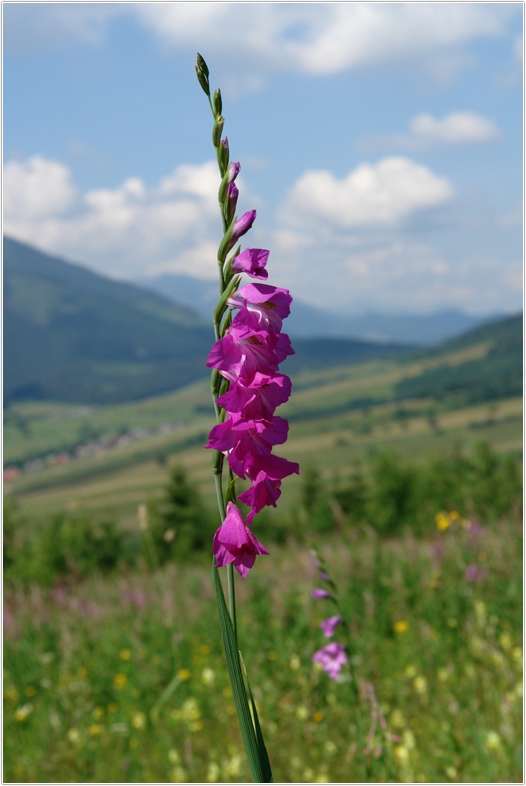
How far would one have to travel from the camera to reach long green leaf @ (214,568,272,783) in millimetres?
1631

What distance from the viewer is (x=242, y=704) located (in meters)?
1.65

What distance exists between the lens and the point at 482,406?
191m

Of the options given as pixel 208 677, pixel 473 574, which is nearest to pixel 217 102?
pixel 208 677

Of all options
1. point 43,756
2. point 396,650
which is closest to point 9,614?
point 43,756

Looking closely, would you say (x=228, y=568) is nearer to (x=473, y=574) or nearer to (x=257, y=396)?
(x=257, y=396)

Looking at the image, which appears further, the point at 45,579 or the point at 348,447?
the point at 348,447

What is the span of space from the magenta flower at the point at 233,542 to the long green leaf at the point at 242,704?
0.16m

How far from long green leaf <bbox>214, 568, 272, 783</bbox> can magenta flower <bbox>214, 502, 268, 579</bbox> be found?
0.16 m

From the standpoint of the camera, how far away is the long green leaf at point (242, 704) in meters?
1.63

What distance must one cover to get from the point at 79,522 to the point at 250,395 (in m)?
20.7

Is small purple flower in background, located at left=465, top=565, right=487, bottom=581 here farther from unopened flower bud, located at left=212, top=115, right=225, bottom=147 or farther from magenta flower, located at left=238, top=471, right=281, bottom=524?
unopened flower bud, located at left=212, top=115, right=225, bottom=147

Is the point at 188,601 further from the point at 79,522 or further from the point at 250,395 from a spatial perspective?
the point at 79,522

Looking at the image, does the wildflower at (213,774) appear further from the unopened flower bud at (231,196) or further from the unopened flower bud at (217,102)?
the unopened flower bud at (217,102)

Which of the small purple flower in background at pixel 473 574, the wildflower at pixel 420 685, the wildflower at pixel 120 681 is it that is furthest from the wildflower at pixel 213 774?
the small purple flower in background at pixel 473 574
